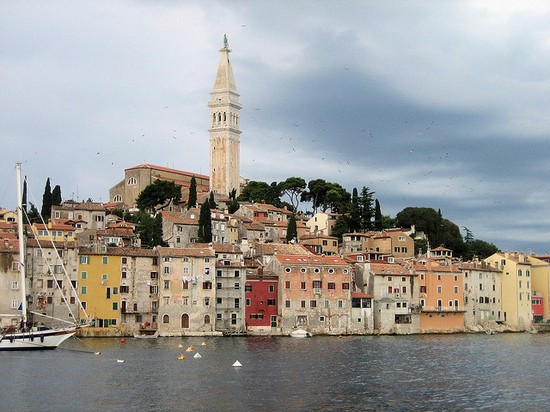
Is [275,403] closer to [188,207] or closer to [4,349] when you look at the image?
[4,349]

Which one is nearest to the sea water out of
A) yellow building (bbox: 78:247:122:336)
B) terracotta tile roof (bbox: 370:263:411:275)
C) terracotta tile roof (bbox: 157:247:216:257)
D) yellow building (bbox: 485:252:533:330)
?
yellow building (bbox: 78:247:122:336)

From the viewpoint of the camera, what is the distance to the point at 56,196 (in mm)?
113000

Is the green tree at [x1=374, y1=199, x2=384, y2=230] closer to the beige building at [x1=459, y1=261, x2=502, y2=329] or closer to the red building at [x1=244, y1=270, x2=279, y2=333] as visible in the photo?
the beige building at [x1=459, y1=261, x2=502, y2=329]

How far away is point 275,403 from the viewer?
41469 millimetres

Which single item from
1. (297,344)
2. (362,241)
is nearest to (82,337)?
(297,344)

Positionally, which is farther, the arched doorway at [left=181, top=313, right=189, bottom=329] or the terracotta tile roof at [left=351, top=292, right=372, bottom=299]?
the terracotta tile roof at [left=351, top=292, right=372, bottom=299]

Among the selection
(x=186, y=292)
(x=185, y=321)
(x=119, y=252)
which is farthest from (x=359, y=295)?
(x=119, y=252)

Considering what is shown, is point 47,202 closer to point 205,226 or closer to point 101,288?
point 205,226

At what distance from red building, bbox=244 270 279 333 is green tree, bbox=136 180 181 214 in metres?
40.1

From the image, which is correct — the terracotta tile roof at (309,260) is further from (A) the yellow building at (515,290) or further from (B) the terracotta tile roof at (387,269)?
(A) the yellow building at (515,290)

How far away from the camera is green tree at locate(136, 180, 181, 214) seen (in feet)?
406

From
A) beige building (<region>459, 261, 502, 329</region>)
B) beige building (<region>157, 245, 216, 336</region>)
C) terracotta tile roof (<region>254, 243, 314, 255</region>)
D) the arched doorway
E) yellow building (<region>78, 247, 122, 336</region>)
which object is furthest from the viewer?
beige building (<region>459, 261, 502, 329</region>)

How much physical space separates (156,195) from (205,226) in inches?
946

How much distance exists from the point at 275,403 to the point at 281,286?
44.7m
